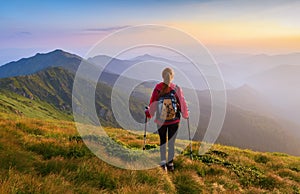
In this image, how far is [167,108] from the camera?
931 centimetres

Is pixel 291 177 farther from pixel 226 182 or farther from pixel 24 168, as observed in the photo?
pixel 24 168

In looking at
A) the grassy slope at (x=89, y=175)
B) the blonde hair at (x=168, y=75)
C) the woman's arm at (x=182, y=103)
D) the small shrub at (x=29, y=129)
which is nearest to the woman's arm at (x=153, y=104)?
the blonde hair at (x=168, y=75)

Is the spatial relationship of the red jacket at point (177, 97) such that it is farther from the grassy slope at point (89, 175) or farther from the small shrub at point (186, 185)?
the small shrub at point (186, 185)

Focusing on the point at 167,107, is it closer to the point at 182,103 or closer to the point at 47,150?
the point at 182,103

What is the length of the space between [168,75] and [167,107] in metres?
1.15

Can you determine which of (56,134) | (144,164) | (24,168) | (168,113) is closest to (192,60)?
(168,113)

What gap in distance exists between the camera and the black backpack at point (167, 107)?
366 inches

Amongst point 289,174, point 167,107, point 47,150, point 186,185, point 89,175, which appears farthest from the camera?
point 289,174

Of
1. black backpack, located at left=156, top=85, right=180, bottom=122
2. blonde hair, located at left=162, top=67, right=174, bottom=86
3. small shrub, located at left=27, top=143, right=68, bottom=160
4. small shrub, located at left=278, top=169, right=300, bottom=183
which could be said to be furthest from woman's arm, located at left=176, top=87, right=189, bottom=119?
small shrub, located at left=278, top=169, right=300, bottom=183

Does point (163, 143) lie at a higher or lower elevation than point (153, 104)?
lower

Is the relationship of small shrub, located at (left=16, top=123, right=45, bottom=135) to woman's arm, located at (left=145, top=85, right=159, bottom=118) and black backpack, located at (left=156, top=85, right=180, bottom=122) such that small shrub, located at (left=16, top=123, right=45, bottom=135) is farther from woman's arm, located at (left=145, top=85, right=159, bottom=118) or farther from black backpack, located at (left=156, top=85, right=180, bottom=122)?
black backpack, located at (left=156, top=85, right=180, bottom=122)

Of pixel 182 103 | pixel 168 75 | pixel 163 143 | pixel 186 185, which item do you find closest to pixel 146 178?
pixel 186 185

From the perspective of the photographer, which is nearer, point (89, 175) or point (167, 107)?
point (89, 175)

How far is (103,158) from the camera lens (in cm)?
777
